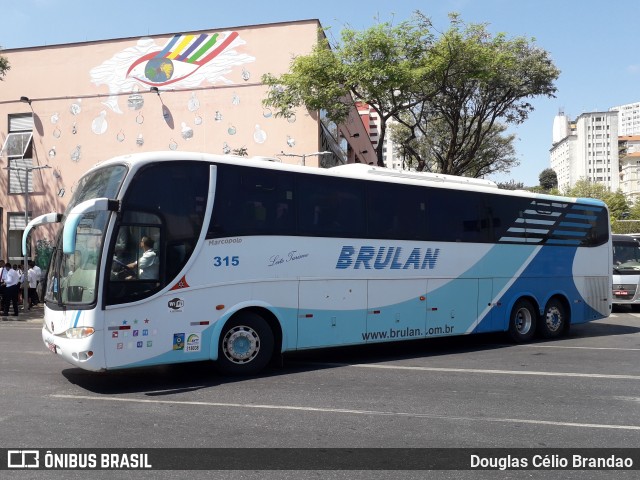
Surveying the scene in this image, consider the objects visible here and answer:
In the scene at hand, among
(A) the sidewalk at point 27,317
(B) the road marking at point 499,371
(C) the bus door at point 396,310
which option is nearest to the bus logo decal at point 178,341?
(B) the road marking at point 499,371

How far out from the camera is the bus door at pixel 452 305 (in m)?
11.5

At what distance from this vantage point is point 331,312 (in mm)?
10039

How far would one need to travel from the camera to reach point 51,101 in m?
29.5

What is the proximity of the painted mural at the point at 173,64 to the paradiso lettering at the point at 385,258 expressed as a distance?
1887cm

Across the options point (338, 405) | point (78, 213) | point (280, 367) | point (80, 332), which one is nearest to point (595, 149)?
point (280, 367)

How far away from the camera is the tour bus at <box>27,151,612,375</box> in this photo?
7914 mm

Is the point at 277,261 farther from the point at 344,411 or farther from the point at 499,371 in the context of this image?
the point at 499,371

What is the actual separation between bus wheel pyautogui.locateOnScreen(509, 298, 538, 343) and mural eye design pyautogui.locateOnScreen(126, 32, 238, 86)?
20085mm

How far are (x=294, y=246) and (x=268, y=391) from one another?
2523mm

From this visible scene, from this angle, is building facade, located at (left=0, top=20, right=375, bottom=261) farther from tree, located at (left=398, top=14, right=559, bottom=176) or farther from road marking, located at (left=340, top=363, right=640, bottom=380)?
road marking, located at (left=340, top=363, right=640, bottom=380)

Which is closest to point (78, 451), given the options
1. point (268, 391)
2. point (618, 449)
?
point (268, 391)

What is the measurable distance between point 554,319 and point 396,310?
5.01 metres

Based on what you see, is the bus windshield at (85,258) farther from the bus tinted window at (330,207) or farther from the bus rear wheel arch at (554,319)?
the bus rear wheel arch at (554,319)
